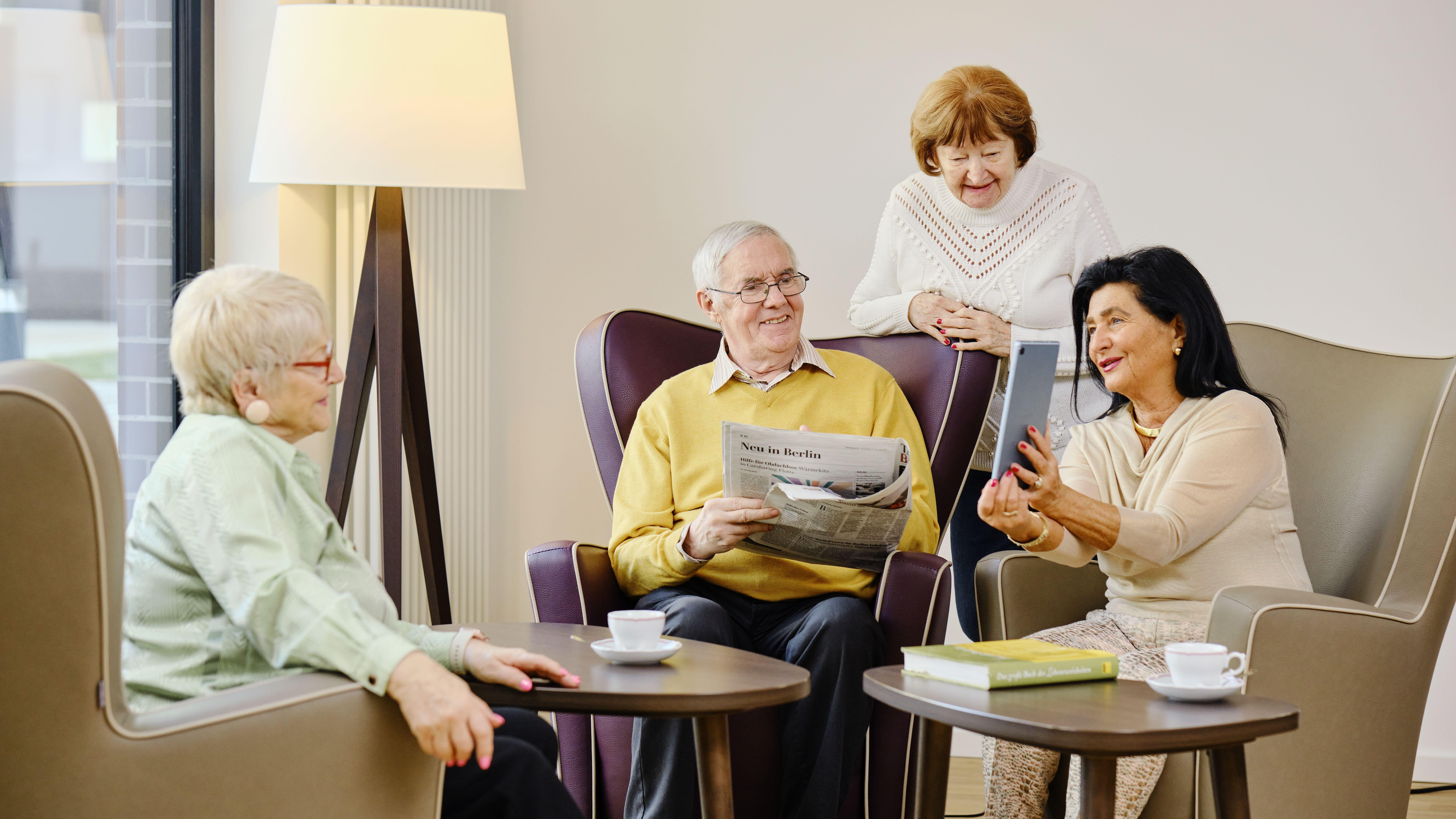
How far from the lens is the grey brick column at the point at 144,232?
2656 mm

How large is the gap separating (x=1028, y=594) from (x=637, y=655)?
1005 millimetres

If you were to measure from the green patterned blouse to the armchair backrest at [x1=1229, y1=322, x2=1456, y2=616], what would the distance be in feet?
5.45

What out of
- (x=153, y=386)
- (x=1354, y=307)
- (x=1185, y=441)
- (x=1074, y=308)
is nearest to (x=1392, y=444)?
(x=1185, y=441)

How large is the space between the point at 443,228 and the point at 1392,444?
2.32m

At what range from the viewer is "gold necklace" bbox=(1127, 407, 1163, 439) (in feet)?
7.15

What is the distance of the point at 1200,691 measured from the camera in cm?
141

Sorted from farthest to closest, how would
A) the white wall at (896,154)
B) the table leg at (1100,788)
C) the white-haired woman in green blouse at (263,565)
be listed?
the white wall at (896,154) < the table leg at (1100,788) < the white-haired woman in green blouse at (263,565)

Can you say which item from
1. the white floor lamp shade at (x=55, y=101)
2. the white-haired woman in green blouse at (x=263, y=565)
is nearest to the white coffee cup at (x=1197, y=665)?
the white-haired woman in green blouse at (x=263, y=565)

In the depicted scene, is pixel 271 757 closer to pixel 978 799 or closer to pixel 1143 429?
pixel 1143 429

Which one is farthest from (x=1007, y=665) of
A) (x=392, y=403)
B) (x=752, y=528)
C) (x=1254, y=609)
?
(x=392, y=403)

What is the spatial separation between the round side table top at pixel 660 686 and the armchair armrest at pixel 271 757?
5.7 inches

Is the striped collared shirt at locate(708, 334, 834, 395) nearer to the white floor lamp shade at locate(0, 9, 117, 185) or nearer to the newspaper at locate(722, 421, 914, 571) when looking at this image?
the newspaper at locate(722, 421, 914, 571)

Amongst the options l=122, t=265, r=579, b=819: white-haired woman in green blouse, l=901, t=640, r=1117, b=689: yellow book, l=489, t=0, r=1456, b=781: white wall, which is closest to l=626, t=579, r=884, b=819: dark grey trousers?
l=901, t=640, r=1117, b=689: yellow book

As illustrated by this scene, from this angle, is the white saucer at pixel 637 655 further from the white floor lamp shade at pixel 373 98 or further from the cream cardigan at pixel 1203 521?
the white floor lamp shade at pixel 373 98
